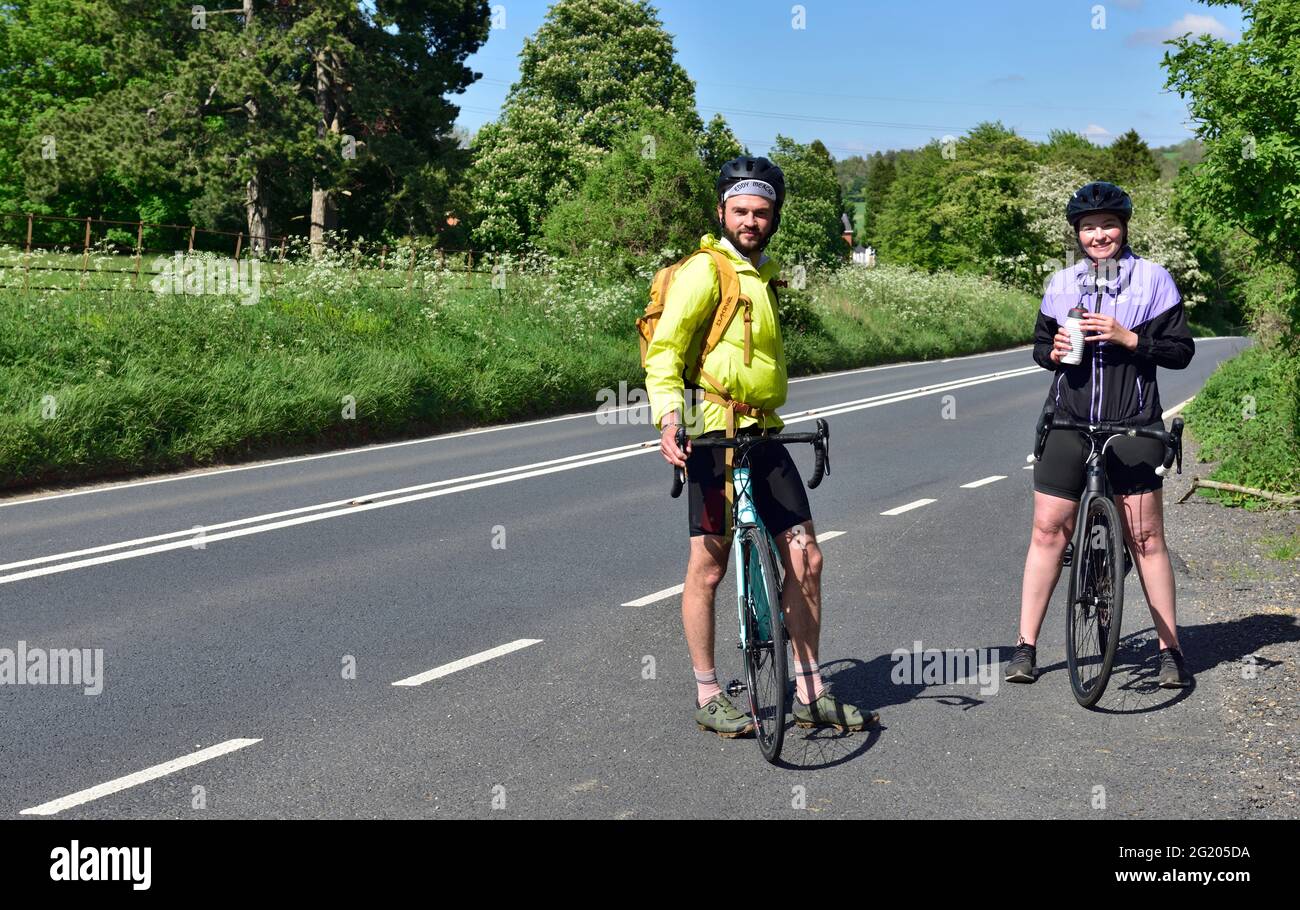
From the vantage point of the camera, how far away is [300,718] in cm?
575

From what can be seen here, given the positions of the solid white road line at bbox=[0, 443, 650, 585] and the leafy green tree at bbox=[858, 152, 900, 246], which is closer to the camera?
the solid white road line at bbox=[0, 443, 650, 585]

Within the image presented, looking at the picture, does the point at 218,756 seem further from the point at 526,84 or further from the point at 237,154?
the point at 526,84

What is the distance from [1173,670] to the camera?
19.8ft

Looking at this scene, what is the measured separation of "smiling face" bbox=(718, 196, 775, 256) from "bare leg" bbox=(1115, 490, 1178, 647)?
1.96 m

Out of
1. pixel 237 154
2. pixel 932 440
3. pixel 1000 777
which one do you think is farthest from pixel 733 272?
pixel 237 154

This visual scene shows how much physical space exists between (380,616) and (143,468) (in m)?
7.96

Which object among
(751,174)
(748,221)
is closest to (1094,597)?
(748,221)

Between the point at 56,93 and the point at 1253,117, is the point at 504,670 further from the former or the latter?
the point at 56,93

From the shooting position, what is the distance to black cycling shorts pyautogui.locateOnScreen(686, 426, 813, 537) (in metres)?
5.32

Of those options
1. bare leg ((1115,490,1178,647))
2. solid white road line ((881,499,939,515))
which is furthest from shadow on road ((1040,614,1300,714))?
solid white road line ((881,499,939,515))

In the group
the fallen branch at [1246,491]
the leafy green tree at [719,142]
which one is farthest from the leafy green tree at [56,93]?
the fallen branch at [1246,491]

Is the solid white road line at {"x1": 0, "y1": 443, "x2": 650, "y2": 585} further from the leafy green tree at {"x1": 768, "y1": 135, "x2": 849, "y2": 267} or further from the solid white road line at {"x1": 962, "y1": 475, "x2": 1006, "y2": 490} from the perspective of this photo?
the leafy green tree at {"x1": 768, "y1": 135, "x2": 849, "y2": 267}

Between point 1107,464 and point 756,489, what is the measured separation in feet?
5.40

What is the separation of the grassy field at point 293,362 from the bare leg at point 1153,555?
10670 mm
